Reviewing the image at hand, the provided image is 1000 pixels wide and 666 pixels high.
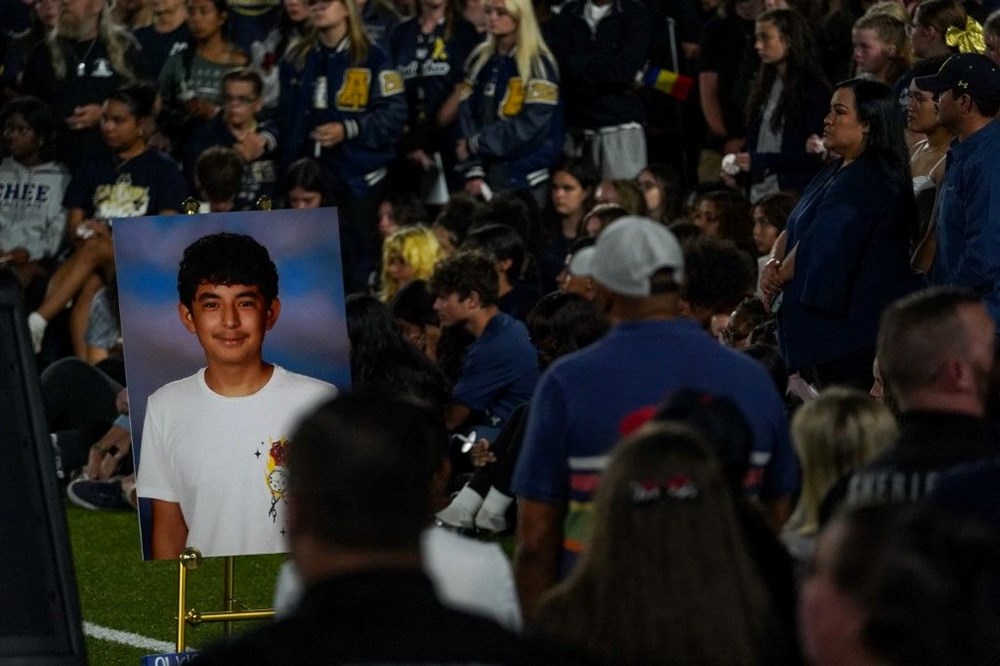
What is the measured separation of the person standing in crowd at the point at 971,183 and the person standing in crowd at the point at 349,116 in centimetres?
606

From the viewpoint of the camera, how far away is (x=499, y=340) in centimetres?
965

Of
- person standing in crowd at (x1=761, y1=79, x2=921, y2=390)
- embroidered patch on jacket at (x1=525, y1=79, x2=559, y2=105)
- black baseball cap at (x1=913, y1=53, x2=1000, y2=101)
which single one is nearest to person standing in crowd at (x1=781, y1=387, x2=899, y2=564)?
person standing in crowd at (x1=761, y1=79, x2=921, y2=390)

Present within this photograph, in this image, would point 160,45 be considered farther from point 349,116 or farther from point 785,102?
point 785,102

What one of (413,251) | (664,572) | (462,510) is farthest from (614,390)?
(413,251)

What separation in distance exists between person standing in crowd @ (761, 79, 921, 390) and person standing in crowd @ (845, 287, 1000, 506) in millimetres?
3315

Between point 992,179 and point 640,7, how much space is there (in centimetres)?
575

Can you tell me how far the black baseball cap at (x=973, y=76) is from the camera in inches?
292

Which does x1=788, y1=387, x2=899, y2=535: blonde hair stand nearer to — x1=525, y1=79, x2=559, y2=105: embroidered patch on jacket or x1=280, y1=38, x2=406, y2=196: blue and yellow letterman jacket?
x1=525, y1=79, x2=559, y2=105: embroidered patch on jacket

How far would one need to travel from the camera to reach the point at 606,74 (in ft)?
41.6

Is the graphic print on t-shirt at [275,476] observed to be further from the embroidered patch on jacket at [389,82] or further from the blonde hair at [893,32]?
the embroidered patch on jacket at [389,82]

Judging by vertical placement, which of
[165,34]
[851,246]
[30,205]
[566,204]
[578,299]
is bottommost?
[578,299]

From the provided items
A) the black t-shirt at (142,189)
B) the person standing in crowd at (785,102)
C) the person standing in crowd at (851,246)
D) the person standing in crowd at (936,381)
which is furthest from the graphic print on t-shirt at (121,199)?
the person standing in crowd at (936,381)

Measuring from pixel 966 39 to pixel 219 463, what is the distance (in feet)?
14.5

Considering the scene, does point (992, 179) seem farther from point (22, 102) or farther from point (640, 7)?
point (22, 102)
